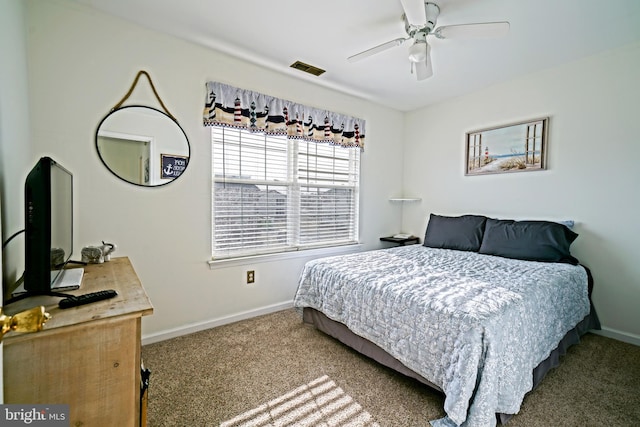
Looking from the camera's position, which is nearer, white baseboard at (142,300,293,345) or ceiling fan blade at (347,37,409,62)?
ceiling fan blade at (347,37,409,62)

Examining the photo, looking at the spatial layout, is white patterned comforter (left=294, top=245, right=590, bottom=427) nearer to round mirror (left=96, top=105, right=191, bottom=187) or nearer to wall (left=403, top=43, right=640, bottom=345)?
wall (left=403, top=43, right=640, bottom=345)

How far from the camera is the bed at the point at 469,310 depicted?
1.39m

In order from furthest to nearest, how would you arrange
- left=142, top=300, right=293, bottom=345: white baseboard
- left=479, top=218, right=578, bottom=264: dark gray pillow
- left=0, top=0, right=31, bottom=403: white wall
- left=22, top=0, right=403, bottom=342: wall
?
left=479, top=218, right=578, bottom=264: dark gray pillow, left=142, top=300, right=293, bottom=345: white baseboard, left=22, top=0, right=403, bottom=342: wall, left=0, top=0, right=31, bottom=403: white wall

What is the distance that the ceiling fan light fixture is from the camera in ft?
6.45

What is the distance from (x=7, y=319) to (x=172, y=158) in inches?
79.1

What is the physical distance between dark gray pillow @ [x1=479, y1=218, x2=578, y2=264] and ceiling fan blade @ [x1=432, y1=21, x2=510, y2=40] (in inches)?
68.9

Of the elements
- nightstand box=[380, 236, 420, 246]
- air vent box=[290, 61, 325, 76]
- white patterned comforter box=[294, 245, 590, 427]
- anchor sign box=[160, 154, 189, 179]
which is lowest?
white patterned comforter box=[294, 245, 590, 427]

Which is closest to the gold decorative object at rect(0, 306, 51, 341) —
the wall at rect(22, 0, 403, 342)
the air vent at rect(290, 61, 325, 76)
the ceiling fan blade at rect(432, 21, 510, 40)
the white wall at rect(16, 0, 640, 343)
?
the white wall at rect(16, 0, 640, 343)

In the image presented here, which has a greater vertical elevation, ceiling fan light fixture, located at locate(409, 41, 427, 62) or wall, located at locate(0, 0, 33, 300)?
ceiling fan light fixture, located at locate(409, 41, 427, 62)

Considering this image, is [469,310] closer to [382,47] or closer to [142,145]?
[382,47]

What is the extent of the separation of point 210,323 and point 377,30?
2.81 meters

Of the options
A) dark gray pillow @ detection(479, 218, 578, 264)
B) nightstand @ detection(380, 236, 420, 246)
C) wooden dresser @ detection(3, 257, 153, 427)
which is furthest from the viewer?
nightstand @ detection(380, 236, 420, 246)

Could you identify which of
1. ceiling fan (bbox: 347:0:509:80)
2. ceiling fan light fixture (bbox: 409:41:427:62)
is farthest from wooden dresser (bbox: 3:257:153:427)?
ceiling fan light fixture (bbox: 409:41:427:62)

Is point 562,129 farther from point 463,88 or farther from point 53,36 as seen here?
point 53,36
